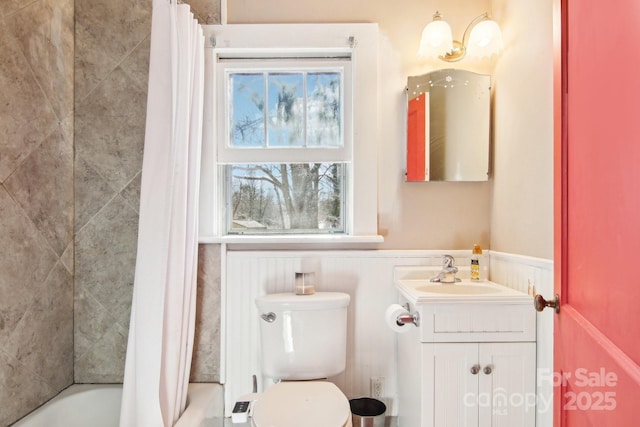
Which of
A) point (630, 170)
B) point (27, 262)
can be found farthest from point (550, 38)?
point (27, 262)

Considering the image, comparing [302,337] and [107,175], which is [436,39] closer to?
[302,337]

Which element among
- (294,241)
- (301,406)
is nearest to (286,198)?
(294,241)

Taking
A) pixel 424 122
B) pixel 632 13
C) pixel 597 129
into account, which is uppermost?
pixel 424 122

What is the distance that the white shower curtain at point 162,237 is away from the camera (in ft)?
4.83

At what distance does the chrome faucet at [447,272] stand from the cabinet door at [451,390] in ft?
1.38

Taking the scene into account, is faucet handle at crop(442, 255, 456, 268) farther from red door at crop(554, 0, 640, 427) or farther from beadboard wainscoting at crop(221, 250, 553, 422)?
red door at crop(554, 0, 640, 427)

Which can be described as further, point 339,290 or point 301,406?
point 339,290

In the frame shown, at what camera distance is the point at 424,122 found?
1.85 meters

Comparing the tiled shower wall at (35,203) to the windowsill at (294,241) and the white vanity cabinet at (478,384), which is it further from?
the white vanity cabinet at (478,384)

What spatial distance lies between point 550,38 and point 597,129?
0.82m

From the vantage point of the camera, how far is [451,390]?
4.48 ft

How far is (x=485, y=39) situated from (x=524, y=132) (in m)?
0.51

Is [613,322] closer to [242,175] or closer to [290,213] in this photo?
[290,213]

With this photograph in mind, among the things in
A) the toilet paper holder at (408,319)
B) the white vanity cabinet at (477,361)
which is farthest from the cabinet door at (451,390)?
the toilet paper holder at (408,319)
